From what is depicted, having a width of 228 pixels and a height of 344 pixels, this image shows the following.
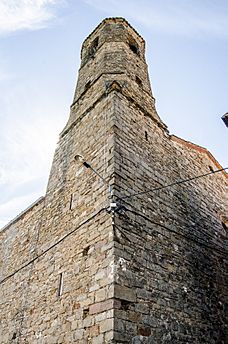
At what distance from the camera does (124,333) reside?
3912 millimetres

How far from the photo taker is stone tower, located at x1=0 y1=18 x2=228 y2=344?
4.50m

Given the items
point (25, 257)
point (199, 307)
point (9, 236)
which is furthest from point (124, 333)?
point (9, 236)

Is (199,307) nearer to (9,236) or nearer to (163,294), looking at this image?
(163,294)

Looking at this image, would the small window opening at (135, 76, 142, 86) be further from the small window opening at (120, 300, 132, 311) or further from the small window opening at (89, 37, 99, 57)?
the small window opening at (120, 300, 132, 311)

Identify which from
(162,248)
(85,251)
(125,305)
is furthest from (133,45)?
(125,305)

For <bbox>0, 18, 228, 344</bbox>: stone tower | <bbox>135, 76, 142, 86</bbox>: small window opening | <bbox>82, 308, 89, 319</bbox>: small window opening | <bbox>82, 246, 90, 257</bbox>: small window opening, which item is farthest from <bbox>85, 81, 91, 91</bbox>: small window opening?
<bbox>82, 308, 89, 319</bbox>: small window opening

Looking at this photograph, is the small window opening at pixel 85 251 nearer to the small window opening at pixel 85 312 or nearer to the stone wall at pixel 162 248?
the stone wall at pixel 162 248

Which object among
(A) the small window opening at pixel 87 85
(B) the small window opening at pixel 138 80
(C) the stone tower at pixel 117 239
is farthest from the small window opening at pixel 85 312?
(B) the small window opening at pixel 138 80

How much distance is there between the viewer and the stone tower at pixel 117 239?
4504 mm

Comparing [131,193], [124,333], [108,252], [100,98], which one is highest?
[100,98]

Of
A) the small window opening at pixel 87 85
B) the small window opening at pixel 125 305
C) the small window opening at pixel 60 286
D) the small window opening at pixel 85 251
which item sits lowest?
the small window opening at pixel 125 305

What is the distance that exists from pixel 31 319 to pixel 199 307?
11.9 ft

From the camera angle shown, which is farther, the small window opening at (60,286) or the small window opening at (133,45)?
the small window opening at (133,45)

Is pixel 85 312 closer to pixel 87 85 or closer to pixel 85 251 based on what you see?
pixel 85 251
